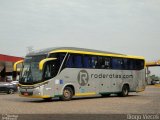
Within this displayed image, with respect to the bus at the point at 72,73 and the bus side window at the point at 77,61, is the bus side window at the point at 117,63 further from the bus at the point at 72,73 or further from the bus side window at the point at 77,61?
the bus side window at the point at 77,61

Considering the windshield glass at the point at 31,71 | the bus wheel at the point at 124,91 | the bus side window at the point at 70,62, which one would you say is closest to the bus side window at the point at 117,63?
the bus wheel at the point at 124,91

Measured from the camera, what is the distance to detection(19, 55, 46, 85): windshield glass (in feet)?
69.5

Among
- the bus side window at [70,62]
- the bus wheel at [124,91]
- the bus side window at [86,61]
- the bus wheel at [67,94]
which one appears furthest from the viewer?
the bus wheel at [124,91]

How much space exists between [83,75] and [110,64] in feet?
11.7

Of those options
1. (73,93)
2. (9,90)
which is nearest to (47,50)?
(73,93)

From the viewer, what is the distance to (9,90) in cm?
3672

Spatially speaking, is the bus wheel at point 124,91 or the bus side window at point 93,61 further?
the bus wheel at point 124,91

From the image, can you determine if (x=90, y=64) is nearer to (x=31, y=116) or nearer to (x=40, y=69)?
(x=40, y=69)

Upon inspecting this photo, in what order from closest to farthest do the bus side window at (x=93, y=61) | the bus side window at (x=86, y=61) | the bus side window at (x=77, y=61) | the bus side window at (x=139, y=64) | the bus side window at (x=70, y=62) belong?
the bus side window at (x=70, y=62)
the bus side window at (x=77, y=61)
the bus side window at (x=86, y=61)
the bus side window at (x=93, y=61)
the bus side window at (x=139, y=64)

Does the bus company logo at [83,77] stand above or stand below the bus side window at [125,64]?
below

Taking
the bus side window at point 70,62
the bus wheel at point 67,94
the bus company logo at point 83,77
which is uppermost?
the bus side window at point 70,62

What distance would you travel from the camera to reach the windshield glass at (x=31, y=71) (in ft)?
69.5

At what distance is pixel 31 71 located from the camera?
21594 millimetres

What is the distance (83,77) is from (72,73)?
1.29 m
